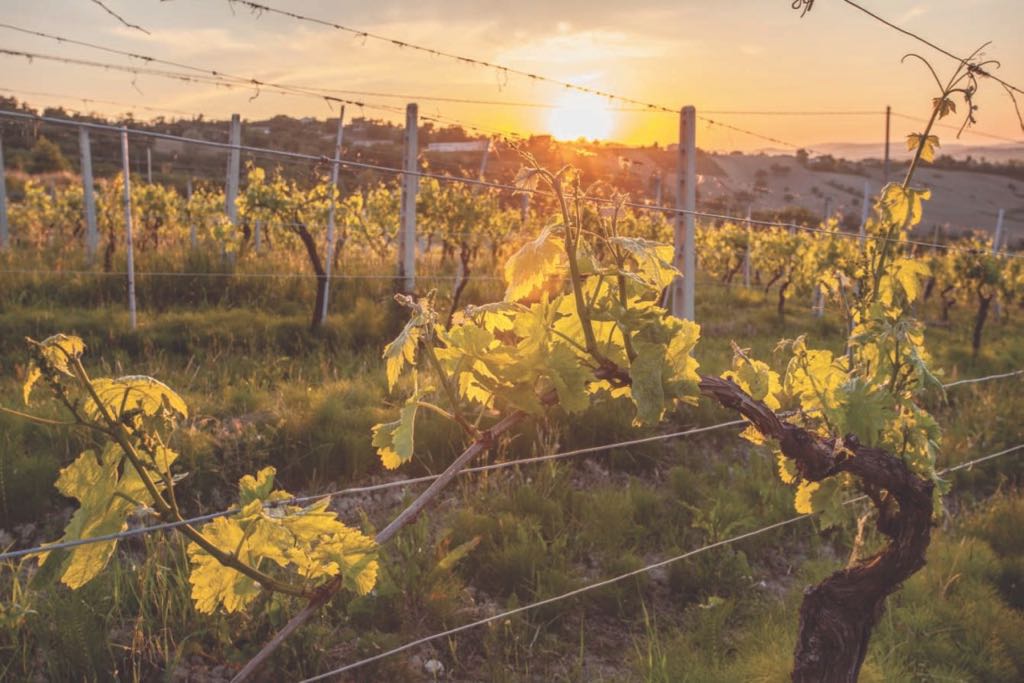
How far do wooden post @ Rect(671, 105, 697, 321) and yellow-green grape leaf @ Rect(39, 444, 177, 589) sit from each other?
535 centimetres

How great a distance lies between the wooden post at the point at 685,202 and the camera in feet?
21.0

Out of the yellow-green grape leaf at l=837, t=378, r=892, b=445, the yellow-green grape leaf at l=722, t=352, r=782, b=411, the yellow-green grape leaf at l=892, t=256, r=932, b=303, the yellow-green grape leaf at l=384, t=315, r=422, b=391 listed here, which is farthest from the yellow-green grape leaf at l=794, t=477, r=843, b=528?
the yellow-green grape leaf at l=384, t=315, r=422, b=391

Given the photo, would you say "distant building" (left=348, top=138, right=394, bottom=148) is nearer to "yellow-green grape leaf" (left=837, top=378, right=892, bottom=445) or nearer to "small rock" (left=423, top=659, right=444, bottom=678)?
"small rock" (left=423, top=659, right=444, bottom=678)

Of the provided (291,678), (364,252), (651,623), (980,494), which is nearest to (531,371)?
(291,678)

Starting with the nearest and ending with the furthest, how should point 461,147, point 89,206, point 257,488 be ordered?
point 257,488, point 461,147, point 89,206

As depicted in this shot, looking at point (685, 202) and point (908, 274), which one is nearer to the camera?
point (908, 274)

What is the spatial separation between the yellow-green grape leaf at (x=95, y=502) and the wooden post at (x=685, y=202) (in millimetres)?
5348

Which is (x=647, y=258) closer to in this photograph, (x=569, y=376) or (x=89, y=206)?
(x=569, y=376)

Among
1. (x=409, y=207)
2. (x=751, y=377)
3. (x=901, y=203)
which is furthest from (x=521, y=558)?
(x=409, y=207)

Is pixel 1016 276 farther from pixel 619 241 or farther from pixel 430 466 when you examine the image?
pixel 619 241

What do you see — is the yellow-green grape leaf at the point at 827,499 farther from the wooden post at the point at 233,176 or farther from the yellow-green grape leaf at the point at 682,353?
the wooden post at the point at 233,176

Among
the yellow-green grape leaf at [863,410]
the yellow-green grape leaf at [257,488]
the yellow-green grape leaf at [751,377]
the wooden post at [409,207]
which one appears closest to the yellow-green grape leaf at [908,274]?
the yellow-green grape leaf at [863,410]

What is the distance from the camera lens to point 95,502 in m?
1.47

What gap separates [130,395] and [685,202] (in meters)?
5.55
